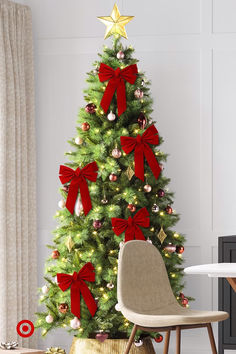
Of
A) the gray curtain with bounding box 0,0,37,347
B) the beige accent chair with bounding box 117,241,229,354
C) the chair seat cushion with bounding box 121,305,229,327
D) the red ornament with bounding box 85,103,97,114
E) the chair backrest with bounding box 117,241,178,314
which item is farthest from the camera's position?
the gray curtain with bounding box 0,0,37,347

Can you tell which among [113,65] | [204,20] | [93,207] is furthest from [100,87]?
[204,20]

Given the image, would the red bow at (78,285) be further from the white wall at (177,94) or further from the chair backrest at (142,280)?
the white wall at (177,94)

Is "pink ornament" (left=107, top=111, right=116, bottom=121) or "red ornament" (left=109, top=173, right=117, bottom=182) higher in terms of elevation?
"pink ornament" (left=107, top=111, right=116, bottom=121)

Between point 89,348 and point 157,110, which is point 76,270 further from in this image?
point 157,110

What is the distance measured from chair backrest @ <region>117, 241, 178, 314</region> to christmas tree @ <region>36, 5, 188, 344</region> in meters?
0.52

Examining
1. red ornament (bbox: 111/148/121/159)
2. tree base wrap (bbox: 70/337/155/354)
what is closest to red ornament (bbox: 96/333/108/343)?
tree base wrap (bbox: 70/337/155/354)

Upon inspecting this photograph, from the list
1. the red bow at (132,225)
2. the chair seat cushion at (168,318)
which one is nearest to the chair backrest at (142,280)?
the chair seat cushion at (168,318)

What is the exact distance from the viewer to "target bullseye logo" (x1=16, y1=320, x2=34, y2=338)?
13.7 feet

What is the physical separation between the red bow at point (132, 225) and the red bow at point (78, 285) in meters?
0.27

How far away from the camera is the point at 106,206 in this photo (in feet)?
13.5

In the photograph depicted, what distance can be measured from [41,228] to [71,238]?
942mm

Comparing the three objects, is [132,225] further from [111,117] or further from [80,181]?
[111,117]

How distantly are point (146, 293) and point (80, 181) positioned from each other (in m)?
0.95

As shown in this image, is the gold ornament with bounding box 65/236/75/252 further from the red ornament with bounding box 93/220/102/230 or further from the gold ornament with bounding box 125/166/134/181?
the gold ornament with bounding box 125/166/134/181
